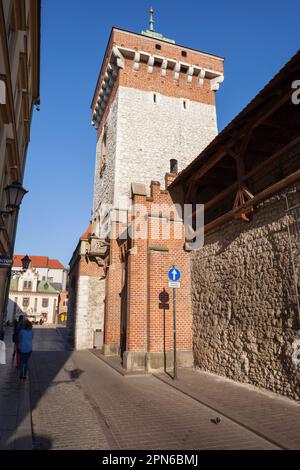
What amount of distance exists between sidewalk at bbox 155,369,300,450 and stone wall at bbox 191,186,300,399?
35cm

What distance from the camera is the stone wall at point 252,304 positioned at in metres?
6.88

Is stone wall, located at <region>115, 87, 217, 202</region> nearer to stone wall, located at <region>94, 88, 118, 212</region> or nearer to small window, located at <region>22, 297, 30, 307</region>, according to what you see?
stone wall, located at <region>94, 88, 118, 212</region>

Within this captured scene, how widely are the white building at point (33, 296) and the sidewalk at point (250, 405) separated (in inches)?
2274

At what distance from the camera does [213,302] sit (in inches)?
395

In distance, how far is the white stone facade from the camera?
711 inches

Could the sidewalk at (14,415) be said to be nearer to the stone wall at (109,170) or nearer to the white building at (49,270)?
the stone wall at (109,170)

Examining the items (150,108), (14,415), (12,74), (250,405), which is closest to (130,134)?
(150,108)

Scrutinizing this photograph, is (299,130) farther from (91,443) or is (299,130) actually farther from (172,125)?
(172,125)

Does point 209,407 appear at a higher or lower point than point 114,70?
lower

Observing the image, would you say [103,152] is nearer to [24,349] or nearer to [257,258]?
[24,349]

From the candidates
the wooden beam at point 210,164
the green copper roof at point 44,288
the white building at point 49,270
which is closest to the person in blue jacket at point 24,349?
the wooden beam at point 210,164
